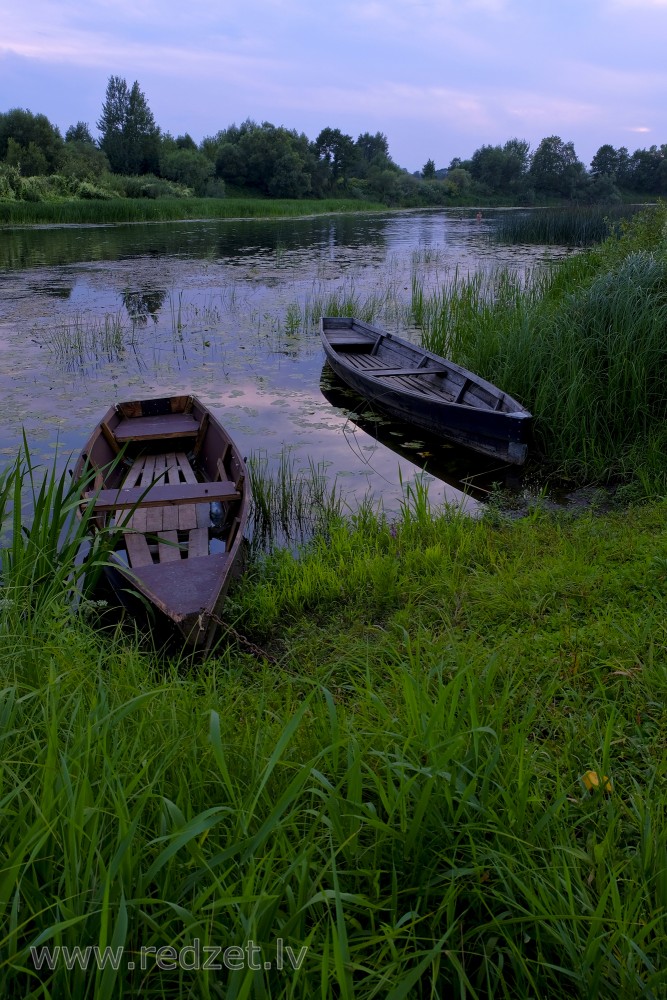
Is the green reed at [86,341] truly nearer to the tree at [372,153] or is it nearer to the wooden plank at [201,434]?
the wooden plank at [201,434]

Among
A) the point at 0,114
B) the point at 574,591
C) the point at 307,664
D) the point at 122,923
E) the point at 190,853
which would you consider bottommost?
Answer: the point at 307,664

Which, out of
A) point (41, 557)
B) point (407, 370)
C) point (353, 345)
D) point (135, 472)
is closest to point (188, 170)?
point (353, 345)

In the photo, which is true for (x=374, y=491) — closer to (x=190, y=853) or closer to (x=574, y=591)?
(x=574, y=591)

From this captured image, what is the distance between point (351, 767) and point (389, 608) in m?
2.08

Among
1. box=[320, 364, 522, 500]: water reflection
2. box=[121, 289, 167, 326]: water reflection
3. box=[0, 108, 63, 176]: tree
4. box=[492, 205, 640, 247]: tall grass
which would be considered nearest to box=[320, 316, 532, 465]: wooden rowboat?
box=[320, 364, 522, 500]: water reflection

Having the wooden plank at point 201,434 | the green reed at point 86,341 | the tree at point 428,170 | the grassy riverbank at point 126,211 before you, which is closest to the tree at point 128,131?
the grassy riverbank at point 126,211

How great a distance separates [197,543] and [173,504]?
430mm

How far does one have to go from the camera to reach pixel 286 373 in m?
8.70

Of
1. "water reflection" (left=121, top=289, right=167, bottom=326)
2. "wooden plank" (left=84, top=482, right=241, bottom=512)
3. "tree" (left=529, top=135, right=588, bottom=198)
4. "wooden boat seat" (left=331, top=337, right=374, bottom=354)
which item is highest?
"tree" (left=529, top=135, right=588, bottom=198)

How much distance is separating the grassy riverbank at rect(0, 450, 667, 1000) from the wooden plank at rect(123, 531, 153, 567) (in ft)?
3.91

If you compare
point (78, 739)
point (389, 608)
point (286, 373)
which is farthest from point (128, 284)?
point (78, 739)

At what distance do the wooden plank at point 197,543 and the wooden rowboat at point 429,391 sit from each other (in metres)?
2.79

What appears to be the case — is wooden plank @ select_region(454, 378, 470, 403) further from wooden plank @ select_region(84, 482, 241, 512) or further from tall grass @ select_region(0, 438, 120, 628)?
tall grass @ select_region(0, 438, 120, 628)

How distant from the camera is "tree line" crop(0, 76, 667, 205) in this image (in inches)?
1492
